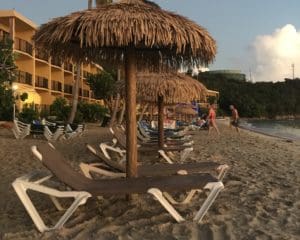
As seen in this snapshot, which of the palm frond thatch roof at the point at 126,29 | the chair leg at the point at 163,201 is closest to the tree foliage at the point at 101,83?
the palm frond thatch roof at the point at 126,29

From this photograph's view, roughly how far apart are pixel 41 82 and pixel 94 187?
34167mm

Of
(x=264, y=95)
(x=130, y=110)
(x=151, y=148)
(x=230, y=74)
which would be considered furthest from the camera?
(x=230, y=74)

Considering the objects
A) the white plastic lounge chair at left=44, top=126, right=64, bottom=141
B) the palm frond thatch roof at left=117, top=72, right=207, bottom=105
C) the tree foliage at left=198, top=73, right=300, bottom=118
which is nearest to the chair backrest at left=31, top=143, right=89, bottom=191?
the palm frond thatch roof at left=117, top=72, right=207, bottom=105

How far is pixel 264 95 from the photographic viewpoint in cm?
10819

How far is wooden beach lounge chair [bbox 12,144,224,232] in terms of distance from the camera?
4.69 m

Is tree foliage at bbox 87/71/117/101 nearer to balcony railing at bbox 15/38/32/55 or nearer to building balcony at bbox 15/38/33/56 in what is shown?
building balcony at bbox 15/38/33/56

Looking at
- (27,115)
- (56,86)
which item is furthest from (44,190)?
(56,86)

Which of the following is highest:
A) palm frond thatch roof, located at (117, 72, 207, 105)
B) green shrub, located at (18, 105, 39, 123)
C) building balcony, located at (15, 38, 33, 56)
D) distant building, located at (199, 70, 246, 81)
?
distant building, located at (199, 70, 246, 81)

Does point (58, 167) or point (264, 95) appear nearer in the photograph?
point (58, 167)

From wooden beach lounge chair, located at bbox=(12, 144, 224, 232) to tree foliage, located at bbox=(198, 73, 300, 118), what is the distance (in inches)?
3775

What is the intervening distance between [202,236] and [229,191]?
222 cm

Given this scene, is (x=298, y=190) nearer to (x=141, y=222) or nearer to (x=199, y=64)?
(x=199, y=64)

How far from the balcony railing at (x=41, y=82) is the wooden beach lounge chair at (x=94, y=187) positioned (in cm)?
3245

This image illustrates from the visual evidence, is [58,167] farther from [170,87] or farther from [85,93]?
[85,93]
